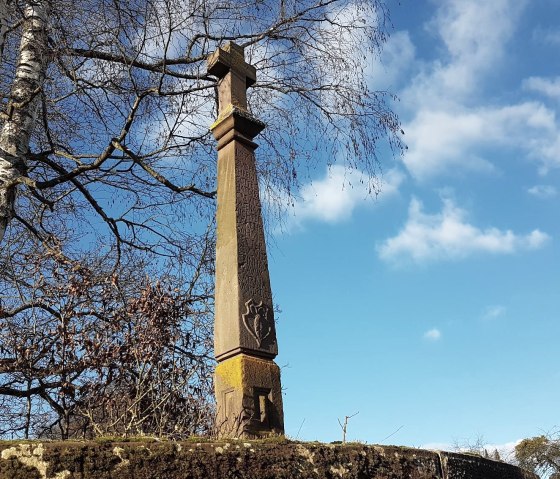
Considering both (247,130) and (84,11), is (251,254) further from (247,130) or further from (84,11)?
(84,11)

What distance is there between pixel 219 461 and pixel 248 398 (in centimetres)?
139

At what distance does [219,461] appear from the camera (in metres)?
2.33

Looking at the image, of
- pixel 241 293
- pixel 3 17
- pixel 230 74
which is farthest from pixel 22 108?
pixel 241 293

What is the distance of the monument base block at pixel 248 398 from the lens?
3.65m

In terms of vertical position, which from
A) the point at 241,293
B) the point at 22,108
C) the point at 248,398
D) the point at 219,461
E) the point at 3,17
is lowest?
the point at 219,461

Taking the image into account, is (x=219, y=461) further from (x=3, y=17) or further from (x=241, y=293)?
(x=3, y=17)

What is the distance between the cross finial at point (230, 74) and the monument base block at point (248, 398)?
7.83 ft


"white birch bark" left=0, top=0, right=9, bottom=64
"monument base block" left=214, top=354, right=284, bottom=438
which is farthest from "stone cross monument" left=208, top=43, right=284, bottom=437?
"white birch bark" left=0, top=0, right=9, bottom=64

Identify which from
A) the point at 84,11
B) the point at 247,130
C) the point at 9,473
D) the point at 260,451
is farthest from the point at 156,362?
the point at 84,11

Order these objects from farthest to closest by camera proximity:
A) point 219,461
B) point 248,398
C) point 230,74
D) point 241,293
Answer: point 230,74, point 241,293, point 248,398, point 219,461

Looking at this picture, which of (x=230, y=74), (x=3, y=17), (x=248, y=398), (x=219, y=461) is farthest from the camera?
(x=3, y=17)

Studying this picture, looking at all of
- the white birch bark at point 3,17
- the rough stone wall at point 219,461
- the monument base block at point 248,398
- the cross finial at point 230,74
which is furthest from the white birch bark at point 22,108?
the rough stone wall at point 219,461

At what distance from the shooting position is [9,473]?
74.1 inches

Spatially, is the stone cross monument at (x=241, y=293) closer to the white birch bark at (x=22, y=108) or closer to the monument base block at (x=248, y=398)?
the monument base block at (x=248, y=398)
